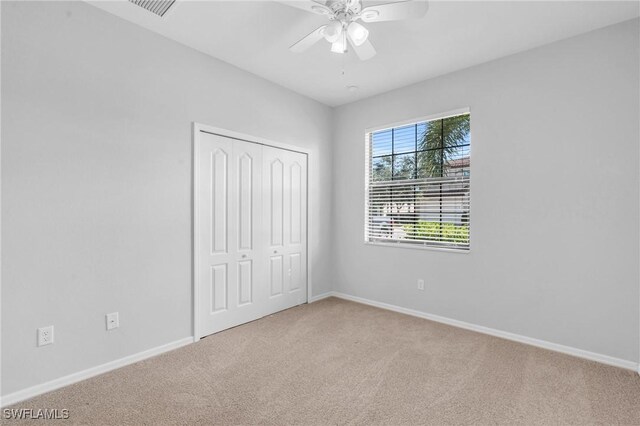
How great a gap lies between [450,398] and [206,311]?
7.38 feet

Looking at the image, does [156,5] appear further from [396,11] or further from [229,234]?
[229,234]

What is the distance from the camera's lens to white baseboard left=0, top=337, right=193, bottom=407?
6.69 feet

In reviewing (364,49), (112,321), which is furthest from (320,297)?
(364,49)

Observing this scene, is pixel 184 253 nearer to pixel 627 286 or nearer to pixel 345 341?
pixel 345 341

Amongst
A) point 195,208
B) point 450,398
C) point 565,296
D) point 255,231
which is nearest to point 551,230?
point 565,296

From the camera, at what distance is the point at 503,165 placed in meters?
3.12

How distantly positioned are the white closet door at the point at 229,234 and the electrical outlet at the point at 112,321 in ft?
2.33

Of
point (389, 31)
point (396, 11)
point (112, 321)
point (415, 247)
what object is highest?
→ point (389, 31)

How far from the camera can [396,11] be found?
74.8 inches

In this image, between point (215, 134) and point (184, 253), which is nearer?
point (184, 253)

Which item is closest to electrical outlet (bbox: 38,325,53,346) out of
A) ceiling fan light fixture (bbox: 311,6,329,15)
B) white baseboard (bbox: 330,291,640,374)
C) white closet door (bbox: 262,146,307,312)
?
white closet door (bbox: 262,146,307,312)

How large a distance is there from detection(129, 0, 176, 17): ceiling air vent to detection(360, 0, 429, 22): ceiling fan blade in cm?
147

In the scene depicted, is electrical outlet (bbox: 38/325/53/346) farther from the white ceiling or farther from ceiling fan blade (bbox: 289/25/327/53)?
ceiling fan blade (bbox: 289/25/327/53)

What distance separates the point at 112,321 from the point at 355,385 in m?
1.93
